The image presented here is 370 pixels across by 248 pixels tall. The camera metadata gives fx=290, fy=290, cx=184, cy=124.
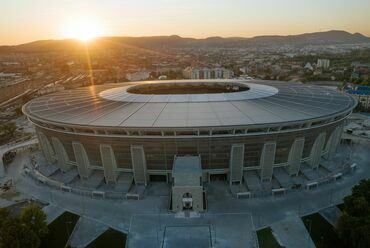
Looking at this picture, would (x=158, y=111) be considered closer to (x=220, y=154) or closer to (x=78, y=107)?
(x=220, y=154)

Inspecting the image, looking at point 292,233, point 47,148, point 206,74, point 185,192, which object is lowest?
point 206,74

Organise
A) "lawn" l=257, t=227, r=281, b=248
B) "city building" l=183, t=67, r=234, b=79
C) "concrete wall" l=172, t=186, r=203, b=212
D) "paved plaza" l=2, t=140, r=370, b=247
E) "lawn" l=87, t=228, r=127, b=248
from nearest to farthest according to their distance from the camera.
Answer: "lawn" l=257, t=227, r=281, b=248, "lawn" l=87, t=228, r=127, b=248, "paved plaza" l=2, t=140, r=370, b=247, "concrete wall" l=172, t=186, r=203, b=212, "city building" l=183, t=67, r=234, b=79

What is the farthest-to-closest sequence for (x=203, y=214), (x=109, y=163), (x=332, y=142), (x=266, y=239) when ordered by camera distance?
(x=332, y=142) < (x=109, y=163) < (x=203, y=214) < (x=266, y=239)

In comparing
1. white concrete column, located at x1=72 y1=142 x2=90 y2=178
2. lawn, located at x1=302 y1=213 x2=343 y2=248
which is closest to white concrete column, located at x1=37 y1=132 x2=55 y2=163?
white concrete column, located at x1=72 y1=142 x2=90 y2=178

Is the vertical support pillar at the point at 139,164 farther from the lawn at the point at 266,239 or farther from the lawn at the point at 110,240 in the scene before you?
the lawn at the point at 266,239

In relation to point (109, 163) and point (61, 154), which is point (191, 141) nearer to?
point (109, 163)

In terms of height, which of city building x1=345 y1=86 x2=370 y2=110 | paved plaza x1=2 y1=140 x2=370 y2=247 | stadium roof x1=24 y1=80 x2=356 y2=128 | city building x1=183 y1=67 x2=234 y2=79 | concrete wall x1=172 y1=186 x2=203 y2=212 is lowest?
city building x1=183 y1=67 x2=234 y2=79

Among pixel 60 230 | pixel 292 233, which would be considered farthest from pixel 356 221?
pixel 60 230

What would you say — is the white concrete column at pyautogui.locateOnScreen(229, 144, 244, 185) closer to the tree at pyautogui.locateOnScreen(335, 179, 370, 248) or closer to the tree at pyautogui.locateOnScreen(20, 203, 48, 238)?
the tree at pyautogui.locateOnScreen(335, 179, 370, 248)
